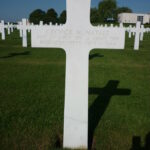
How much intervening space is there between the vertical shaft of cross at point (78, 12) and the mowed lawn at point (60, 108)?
4.97 ft

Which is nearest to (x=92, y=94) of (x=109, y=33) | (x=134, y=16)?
(x=109, y=33)

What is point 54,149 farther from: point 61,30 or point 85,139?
point 61,30

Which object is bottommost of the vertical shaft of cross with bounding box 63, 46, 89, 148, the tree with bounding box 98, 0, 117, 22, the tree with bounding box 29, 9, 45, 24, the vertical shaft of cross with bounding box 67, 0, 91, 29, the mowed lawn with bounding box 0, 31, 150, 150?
the mowed lawn with bounding box 0, 31, 150, 150

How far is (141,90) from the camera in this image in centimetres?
566

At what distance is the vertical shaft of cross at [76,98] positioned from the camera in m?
2.80

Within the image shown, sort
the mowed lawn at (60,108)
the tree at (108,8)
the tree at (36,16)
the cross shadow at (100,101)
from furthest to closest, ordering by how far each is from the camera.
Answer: the tree at (108,8) < the tree at (36,16) < the cross shadow at (100,101) < the mowed lawn at (60,108)

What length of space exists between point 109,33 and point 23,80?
3979 mm

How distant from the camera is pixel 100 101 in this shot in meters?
4.86

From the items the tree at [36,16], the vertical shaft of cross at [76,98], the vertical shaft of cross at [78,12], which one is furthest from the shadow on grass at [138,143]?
the tree at [36,16]

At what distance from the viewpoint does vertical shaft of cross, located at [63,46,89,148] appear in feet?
9.20

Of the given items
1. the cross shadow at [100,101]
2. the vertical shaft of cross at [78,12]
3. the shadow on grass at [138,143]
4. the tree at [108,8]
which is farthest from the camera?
the tree at [108,8]

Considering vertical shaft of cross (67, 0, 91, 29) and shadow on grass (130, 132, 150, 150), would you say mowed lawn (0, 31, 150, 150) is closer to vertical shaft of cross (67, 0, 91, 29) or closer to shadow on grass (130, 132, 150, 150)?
shadow on grass (130, 132, 150, 150)

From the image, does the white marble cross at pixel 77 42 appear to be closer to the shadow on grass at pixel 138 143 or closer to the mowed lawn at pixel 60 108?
the mowed lawn at pixel 60 108

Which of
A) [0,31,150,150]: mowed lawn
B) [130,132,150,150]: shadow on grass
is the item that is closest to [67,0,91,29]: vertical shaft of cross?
[0,31,150,150]: mowed lawn
